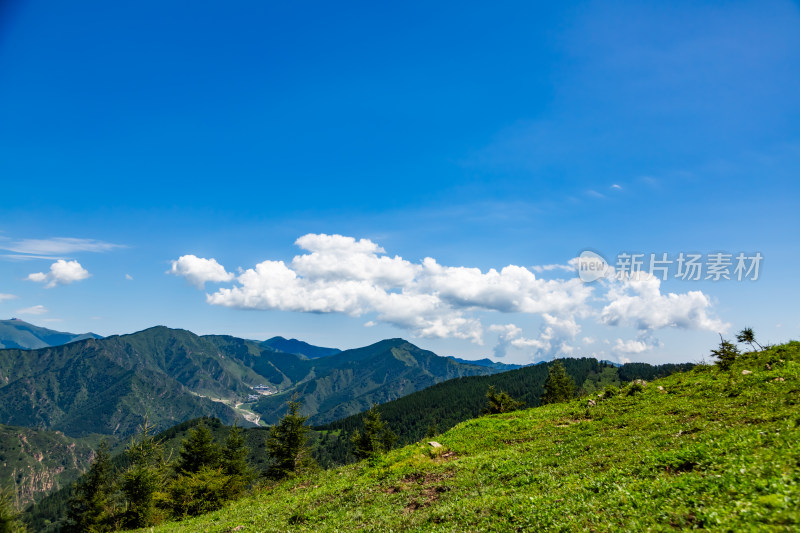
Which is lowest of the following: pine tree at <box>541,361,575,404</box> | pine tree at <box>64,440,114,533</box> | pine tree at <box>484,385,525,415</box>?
pine tree at <box>64,440,114,533</box>

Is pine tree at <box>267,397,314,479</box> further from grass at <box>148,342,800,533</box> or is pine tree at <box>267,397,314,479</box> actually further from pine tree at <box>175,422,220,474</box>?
grass at <box>148,342,800,533</box>

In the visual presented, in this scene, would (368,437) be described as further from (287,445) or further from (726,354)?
(726,354)

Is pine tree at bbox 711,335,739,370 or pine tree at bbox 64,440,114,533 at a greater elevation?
pine tree at bbox 711,335,739,370

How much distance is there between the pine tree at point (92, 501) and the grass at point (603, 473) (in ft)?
166

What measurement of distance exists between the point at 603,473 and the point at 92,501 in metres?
81.5

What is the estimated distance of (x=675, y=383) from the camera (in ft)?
106

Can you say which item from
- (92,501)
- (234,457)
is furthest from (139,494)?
(92,501)

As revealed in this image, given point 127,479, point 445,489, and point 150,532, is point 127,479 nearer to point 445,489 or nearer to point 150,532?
point 150,532

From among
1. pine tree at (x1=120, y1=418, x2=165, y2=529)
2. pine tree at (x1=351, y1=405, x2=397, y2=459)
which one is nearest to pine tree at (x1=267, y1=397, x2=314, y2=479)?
pine tree at (x1=351, y1=405, x2=397, y2=459)

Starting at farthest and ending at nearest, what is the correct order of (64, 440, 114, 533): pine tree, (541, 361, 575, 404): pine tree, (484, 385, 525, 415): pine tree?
(541, 361, 575, 404): pine tree → (484, 385, 525, 415): pine tree → (64, 440, 114, 533): pine tree

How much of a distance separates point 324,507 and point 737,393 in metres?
27.1

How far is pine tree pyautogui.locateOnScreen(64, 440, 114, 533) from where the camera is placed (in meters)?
59.6

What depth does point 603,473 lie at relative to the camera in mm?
15203

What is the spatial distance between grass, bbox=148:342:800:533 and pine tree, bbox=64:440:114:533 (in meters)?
50.7
